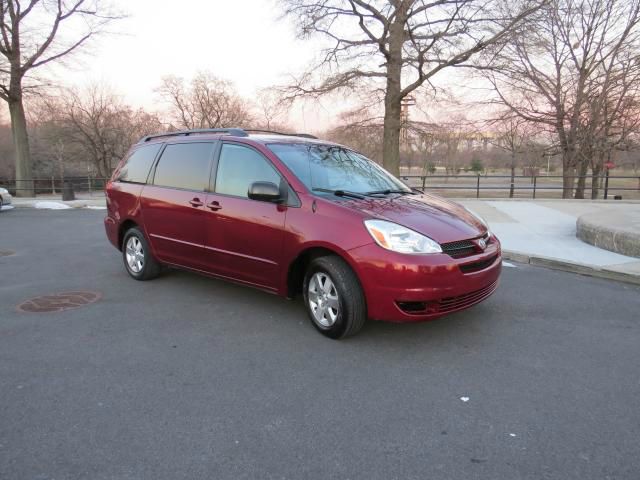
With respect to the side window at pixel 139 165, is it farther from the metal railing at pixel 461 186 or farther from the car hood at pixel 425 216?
the metal railing at pixel 461 186

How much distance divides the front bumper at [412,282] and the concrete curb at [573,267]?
130 inches

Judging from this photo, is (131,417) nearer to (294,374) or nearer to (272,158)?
(294,374)

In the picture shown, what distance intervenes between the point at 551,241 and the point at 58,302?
7.75m

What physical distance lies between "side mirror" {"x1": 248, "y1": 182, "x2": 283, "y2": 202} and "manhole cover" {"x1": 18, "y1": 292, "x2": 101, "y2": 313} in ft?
8.11

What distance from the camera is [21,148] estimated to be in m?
23.4

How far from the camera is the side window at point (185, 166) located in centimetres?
498

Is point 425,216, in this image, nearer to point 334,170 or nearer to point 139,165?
point 334,170

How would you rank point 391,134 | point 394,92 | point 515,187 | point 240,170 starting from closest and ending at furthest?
point 240,170
point 394,92
point 391,134
point 515,187

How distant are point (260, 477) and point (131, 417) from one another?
101 cm

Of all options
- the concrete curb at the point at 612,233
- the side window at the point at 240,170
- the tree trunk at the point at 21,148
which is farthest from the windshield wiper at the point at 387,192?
the tree trunk at the point at 21,148

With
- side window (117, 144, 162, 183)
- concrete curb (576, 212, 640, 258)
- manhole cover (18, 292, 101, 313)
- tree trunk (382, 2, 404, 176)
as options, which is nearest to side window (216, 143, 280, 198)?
side window (117, 144, 162, 183)

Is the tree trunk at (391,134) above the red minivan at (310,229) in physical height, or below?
above

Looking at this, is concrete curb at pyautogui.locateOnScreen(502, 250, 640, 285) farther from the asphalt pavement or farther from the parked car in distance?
the parked car in distance

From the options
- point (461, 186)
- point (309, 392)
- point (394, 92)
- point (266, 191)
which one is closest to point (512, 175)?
point (461, 186)
